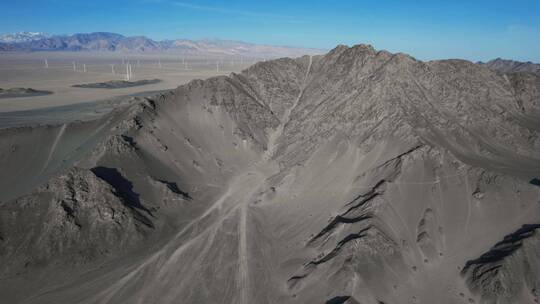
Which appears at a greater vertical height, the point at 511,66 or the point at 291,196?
the point at 511,66

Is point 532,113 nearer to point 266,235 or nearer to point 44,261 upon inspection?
point 266,235

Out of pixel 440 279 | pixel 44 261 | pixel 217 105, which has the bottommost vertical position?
pixel 44 261

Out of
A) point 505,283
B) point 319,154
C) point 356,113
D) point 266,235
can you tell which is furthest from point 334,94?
point 505,283

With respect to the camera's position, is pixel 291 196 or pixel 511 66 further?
pixel 511 66

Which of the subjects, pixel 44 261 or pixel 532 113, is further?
pixel 532 113

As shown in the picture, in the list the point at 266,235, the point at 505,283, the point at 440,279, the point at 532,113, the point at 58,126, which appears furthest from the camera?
the point at 532,113

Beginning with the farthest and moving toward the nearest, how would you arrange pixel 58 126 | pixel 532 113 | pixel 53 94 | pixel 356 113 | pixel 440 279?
pixel 53 94 → pixel 532 113 → pixel 58 126 → pixel 356 113 → pixel 440 279

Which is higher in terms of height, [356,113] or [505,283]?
[356,113]
